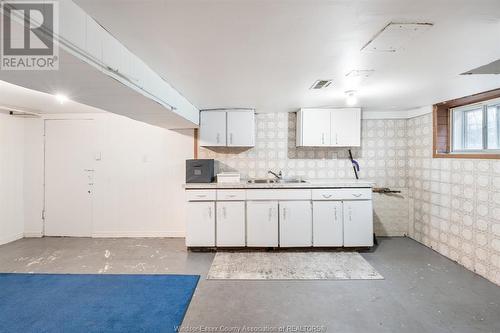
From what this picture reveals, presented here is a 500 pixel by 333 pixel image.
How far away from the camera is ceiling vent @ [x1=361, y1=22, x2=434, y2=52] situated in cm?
157

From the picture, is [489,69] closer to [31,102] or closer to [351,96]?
[351,96]

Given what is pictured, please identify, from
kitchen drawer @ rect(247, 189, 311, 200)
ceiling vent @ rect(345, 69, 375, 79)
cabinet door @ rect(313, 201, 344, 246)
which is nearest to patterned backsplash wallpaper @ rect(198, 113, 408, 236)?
kitchen drawer @ rect(247, 189, 311, 200)

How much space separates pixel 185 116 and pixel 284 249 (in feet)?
7.91

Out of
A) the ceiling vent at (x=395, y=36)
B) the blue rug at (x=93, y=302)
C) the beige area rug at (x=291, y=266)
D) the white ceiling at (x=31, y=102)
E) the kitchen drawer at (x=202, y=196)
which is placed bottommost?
the blue rug at (x=93, y=302)

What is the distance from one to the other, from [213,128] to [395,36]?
2.92m

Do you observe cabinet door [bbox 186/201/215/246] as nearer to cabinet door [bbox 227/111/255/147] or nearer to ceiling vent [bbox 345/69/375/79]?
cabinet door [bbox 227/111/255/147]

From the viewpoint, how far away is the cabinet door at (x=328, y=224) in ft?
12.2

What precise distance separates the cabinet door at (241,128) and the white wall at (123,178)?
2.76 ft

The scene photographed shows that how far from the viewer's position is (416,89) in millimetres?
3006

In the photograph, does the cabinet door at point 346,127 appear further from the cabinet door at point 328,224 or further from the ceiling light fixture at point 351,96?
the cabinet door at point 328,224

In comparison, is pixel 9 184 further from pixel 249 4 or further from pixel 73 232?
pixel 249 4

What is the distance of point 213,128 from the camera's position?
4137mm

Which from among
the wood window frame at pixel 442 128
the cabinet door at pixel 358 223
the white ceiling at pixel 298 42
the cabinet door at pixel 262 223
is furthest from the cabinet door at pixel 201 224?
the wood window frame at pixel 442 128

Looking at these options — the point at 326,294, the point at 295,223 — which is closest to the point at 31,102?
the point at 295,223
